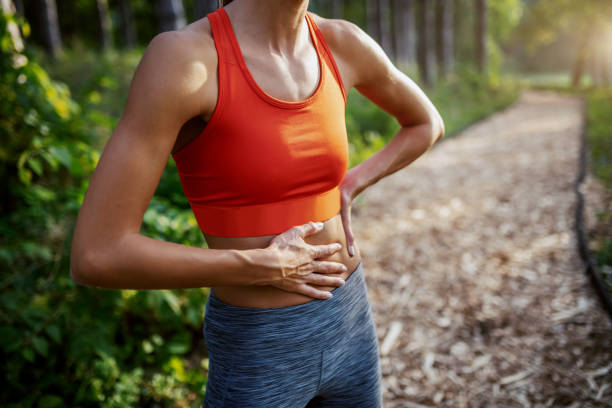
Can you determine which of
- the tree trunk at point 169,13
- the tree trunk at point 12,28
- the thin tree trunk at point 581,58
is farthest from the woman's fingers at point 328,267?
the thin tree trunk at point 581,58

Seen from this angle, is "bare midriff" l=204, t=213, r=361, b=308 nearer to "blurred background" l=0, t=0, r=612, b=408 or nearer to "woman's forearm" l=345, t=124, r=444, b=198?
"woman's forearm" l=345, t=124, r=444, b=198

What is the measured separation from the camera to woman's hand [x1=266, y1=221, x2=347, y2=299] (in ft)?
3.58

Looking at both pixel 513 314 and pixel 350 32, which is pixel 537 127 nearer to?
pixel 513 314

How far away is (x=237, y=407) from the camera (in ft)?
3.81

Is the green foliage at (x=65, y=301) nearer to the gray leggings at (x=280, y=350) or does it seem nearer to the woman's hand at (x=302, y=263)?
the gray leggings at (x=280, y=350)

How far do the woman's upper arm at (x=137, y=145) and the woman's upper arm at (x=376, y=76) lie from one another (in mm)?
554

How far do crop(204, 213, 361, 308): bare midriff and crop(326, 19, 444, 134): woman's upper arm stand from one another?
47cm

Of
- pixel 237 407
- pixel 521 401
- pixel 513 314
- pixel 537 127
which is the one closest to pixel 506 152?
pixel 537 127

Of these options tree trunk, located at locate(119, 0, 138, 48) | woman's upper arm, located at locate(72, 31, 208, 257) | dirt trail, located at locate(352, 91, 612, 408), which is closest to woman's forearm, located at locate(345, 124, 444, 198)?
woman's upper arm, located at locate(72, 31, 208, 257)

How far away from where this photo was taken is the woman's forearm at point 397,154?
63.2 inches

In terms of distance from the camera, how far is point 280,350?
45.9 inches

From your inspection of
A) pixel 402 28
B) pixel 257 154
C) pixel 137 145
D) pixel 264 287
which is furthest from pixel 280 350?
pixel 402 28

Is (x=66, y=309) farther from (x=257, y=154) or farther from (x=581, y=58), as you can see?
(x=581, y=58)

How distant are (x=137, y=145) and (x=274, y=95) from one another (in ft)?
1.14
